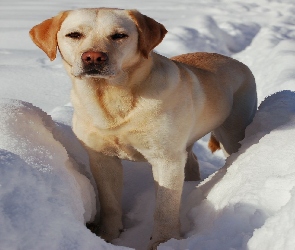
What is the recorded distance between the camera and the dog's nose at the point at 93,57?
76.0 inches

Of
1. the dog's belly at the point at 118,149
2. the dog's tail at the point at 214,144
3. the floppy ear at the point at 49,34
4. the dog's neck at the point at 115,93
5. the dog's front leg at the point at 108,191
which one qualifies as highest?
the floppy ear at the point at 49,34

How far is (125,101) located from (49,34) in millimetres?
423

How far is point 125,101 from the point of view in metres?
2.18

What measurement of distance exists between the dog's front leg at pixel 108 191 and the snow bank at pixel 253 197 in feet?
1.18

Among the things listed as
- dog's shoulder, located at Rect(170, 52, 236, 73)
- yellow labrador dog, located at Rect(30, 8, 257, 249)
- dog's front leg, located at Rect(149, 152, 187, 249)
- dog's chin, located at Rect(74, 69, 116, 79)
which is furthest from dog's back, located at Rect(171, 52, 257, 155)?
dog's chin, located at Rect(74, 69, 116, 79)

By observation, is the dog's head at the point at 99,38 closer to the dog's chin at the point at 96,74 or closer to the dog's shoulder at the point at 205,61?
the dog's chin at the point at 96,74

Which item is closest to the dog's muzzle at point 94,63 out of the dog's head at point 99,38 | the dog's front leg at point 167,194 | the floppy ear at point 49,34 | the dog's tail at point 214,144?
the dog's head at point 99,38

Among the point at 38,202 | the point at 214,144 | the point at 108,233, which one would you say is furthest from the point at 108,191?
the point at 214,144

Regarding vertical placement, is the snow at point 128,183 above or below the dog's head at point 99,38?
below

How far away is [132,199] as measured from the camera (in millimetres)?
2758

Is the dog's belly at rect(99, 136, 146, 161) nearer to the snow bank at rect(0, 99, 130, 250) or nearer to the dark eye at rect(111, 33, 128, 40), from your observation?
the snow bank at rect(0, 99, 130, 250)

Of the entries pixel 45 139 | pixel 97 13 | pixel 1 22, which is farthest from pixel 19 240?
pixel 1 22

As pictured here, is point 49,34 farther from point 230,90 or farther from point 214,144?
point 214,144

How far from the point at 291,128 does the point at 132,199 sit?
881 millimetres
